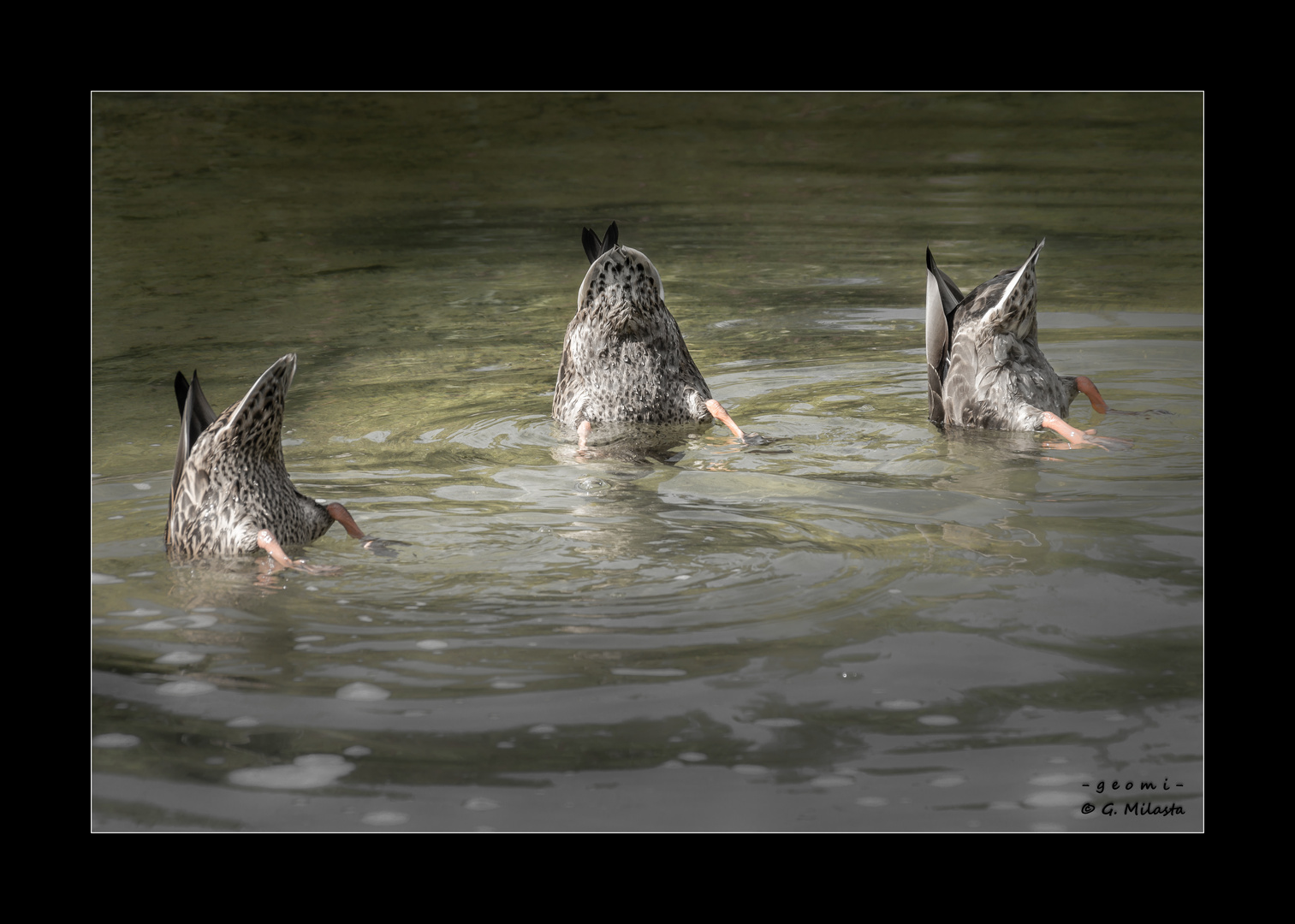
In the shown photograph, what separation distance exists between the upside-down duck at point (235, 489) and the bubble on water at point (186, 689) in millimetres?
956

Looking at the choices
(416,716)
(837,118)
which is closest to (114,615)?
(416,716)

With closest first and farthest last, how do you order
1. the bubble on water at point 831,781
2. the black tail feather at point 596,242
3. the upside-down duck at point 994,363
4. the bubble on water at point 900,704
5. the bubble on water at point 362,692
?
the bubble on water at point 831,781 < the bubble on water at point 900,704 < the bubble on water at point 362,692 < the upside-down duck at point 994,363 < the black tail feather at point 596,242

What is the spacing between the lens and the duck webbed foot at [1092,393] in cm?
750

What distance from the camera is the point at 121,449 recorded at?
768 centimetres

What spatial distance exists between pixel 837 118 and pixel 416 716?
17.0m

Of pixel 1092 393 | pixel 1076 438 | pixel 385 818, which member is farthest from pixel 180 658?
pixel 1092 393

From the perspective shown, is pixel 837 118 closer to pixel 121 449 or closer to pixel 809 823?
pixel 121 449

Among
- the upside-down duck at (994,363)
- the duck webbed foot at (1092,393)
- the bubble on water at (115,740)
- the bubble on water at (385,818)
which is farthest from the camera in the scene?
the duck webbed foot at (1092,393)

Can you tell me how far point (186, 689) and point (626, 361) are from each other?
3.99m

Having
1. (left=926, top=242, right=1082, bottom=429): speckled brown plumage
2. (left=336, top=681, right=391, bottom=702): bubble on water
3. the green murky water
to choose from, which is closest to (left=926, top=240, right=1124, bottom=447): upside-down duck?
(left=926, top=242, right=1082, bottom=429): speckled brown plumage

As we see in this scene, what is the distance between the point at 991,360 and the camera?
7465 millimetres

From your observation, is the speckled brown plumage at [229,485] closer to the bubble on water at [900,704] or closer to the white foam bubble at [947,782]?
the bubble on water at [900,704]

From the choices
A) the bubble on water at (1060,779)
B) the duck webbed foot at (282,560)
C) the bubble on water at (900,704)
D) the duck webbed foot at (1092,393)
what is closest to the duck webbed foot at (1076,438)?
the duck webbed foot at (1092,393)

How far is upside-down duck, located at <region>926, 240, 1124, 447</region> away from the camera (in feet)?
24.2
